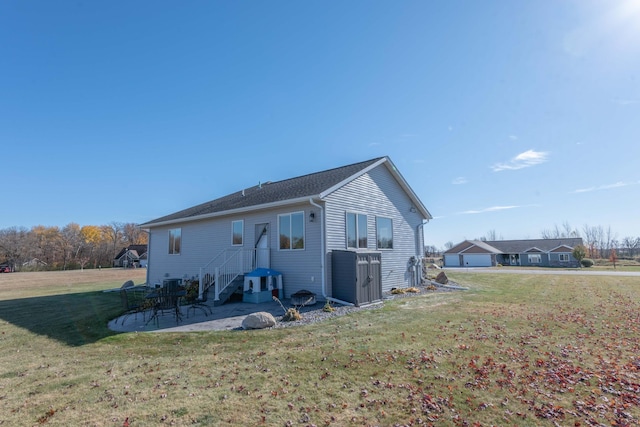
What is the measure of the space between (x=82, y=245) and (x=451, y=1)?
191 ft

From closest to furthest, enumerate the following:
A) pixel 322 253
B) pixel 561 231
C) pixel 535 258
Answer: pixel 322 253
pixel 535 258
pixel 561 231

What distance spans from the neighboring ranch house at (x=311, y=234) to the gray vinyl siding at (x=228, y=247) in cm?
3

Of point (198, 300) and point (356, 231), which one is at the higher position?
point (356, 231)

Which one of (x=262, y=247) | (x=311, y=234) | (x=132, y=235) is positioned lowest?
(x=262, y=247)

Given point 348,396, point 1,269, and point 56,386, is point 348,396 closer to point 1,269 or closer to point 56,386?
point 56,386

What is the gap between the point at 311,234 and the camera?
1096cm

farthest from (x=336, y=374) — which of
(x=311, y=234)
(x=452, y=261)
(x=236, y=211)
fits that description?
(x=452, y=261)

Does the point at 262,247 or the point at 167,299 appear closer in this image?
the point at 167,299

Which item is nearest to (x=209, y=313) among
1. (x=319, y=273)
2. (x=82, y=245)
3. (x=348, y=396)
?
(x=319, y=273)

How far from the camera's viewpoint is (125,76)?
12586 mm

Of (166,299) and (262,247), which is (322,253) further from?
(166,299)

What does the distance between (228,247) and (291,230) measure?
12.2ft

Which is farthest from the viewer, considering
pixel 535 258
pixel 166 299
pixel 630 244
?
pixel 630 244

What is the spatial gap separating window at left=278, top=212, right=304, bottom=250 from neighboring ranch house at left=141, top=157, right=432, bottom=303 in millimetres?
37
